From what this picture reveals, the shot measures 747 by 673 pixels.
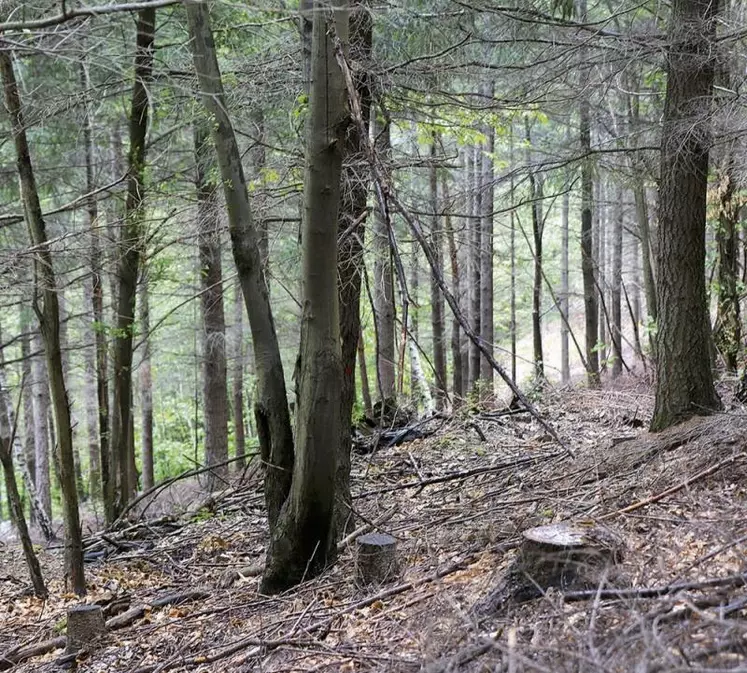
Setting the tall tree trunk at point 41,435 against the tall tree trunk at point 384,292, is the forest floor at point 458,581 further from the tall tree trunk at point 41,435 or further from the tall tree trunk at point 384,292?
the tall tree trunk at point 41,435

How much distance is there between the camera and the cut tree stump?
3105mm

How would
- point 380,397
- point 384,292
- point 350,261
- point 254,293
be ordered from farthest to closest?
point 380,397 → point 384,292 → point 350,261 → point 254,293

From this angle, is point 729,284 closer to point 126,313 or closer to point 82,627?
point 126,313

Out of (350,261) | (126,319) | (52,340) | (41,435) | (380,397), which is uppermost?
(350,261)

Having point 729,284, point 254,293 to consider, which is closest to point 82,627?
point 254,293

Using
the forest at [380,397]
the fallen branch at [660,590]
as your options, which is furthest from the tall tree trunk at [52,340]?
the fallen branch at [660,590]

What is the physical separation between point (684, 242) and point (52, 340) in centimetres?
594

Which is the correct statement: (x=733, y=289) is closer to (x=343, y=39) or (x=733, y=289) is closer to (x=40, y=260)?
(x=343, y=39)

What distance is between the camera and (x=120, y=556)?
7.08 m

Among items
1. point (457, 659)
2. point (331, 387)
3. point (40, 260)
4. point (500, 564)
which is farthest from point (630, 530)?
point (40, 260)

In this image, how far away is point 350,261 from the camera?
544 cm

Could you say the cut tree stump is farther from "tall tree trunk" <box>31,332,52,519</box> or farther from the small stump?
"tall tree trunk" <box>31,332,52,519</box>

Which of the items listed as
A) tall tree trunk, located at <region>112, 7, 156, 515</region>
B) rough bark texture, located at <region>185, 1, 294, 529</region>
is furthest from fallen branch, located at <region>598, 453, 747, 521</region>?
tall tree trunk, located at <region>112, 7, 156, 515</region>

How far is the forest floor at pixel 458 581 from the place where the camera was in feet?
8.35
